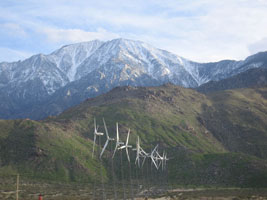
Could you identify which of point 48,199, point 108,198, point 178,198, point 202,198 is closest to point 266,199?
point 202,198

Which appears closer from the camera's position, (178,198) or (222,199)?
(222,199)

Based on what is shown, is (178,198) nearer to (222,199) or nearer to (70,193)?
(222,199)

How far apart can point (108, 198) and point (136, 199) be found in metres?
17.9

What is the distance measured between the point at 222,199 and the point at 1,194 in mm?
105931

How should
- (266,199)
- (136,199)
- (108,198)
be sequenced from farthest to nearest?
(108,198) < (136,199) < (266,199)

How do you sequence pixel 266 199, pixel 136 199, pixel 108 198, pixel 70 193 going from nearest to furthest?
pixel 266 199 < pixel 136 199 < pixel 108 198 < pixel 70 193

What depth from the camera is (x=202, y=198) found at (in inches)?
6383

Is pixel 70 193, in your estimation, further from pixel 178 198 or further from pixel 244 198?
pixel 244 198

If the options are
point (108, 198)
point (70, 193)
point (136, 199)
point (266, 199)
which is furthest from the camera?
point (70, 193)

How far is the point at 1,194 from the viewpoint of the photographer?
177 meters

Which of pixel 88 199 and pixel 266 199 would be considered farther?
pixel 88 199

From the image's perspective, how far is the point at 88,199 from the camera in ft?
532

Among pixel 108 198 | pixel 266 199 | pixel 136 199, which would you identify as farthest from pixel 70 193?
pixel 266 199

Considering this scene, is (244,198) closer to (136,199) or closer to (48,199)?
(136,199)
